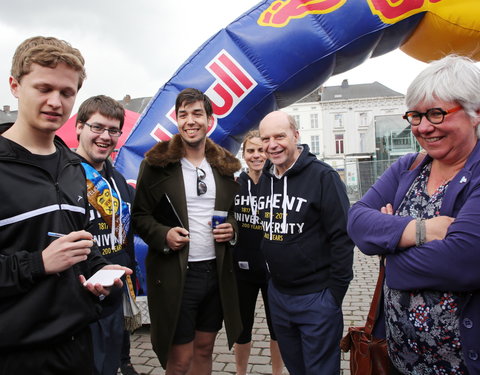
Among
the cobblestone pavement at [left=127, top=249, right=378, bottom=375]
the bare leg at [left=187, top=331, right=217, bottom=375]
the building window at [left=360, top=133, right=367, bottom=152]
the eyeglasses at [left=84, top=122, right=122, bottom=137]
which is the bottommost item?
the cobblestone pavement at [left=127, top=249, right=378, bottom=375]

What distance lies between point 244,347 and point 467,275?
86.0 inches

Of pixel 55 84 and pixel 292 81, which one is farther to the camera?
pixel 292 81

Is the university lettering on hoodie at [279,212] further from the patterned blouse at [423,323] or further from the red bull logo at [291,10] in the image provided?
the red bull logo at [291,10]

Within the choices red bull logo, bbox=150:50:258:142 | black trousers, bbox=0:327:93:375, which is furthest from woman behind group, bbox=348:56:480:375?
red bull logo, bbox=150:50:258:142

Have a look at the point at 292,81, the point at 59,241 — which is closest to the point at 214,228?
the point at 59,241

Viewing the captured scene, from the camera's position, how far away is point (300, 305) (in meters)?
2.35

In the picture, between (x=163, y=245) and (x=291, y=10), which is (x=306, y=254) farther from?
(x=291, y=10)

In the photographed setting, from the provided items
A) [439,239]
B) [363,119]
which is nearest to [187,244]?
[439,239]

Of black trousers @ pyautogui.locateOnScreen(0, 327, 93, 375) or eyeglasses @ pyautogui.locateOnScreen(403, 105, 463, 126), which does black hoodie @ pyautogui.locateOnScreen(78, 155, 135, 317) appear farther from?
eyeglasses @ pyautogui.locateOnScreen(403, 105, 463, 126)

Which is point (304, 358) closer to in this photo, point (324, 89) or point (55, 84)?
point (55, 84)

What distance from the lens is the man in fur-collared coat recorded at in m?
2.43

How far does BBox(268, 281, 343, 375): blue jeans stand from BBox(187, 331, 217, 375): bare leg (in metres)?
0.56

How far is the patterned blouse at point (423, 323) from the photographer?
140cm

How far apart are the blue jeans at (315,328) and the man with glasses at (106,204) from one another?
3.69ft
